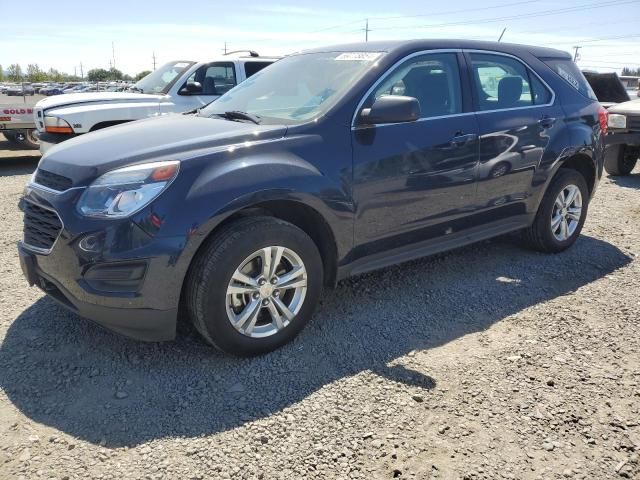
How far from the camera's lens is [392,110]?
346cm

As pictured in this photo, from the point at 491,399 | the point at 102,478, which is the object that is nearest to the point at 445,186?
the point at 491,399

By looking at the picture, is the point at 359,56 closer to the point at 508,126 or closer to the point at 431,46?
the point at 431,46

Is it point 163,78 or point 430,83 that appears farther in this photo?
point 163,78

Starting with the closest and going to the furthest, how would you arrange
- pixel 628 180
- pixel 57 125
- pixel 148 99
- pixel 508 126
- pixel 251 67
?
pixel 508 126, pixel 57 125, pixel 148 99, pixel 251 67, pixel 628 180

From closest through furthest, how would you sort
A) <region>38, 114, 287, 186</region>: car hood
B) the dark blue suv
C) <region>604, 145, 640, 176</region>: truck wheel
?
the dark blue suv
<region>38, 114, 287, 186</region>: car hood
<region>604, 145, 640, 176</region>: truck wheel

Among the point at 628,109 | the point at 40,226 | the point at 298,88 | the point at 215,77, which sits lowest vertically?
the point at 40,226

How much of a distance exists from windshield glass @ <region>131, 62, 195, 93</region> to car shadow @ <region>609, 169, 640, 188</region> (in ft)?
23.2

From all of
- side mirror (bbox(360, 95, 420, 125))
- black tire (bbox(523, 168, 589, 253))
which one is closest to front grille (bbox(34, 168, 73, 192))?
side mirror (bbox(360, 95, 420, 125))

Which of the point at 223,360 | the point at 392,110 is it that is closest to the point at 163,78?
the point at 392,110

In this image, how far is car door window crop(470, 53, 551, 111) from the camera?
14.4 ft

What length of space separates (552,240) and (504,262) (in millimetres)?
512

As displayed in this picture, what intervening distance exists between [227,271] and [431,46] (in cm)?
231

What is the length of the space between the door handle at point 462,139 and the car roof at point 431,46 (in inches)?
26.4

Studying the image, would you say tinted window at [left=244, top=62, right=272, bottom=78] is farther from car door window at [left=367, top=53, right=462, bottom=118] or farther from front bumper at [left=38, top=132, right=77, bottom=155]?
car door window at [left=367, top=53, right=462, bottom=118]
